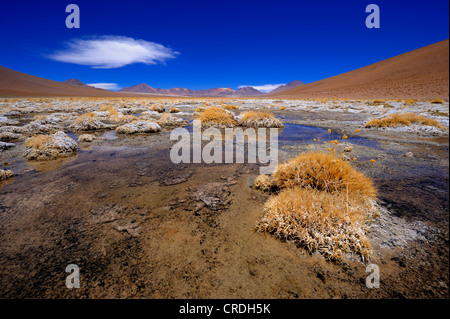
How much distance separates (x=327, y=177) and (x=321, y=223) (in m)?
1.00

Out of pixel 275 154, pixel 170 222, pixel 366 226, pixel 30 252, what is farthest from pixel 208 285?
pixel 275 154

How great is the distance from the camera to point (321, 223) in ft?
6.97

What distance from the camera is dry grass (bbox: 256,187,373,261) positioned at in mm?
1997

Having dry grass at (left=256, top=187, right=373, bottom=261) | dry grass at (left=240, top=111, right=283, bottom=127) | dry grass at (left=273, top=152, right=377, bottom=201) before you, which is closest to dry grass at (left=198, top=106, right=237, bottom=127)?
dry grass at (left=240, top=111, right=283, bottom=127)

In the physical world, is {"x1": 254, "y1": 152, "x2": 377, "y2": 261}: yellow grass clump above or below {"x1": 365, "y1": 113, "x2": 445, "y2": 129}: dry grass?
below

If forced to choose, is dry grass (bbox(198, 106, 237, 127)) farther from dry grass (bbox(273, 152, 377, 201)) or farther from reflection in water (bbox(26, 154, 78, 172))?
dry grass (bbox(273, 152, 377, 201))

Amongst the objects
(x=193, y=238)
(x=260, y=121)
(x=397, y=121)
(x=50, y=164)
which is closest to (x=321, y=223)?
(x=193, y=238)

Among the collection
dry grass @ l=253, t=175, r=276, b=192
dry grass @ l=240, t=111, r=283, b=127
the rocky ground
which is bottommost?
the rocky ground

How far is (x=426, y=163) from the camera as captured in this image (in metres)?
3.62

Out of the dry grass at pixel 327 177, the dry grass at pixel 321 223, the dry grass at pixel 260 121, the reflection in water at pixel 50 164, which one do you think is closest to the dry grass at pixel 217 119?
the dry grass at pixel 260 121

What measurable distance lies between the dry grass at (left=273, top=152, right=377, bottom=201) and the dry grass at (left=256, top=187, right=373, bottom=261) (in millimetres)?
255

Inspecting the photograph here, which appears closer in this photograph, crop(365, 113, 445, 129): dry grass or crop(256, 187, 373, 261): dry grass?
crop(256, 187, 373, 261): dry grass
